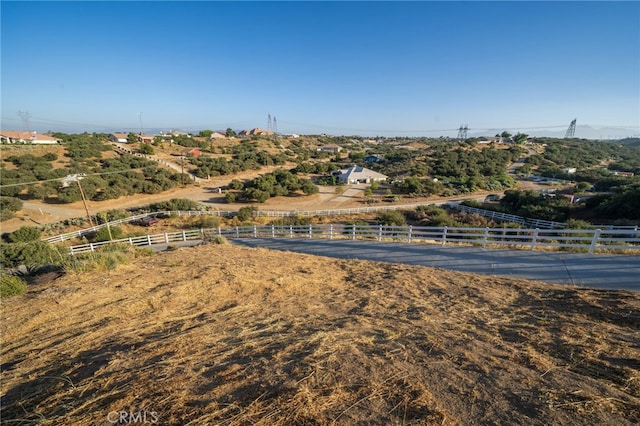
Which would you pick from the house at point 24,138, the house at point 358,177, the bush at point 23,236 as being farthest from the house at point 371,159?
the house at point 24,138

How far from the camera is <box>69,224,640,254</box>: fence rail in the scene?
9211 mm

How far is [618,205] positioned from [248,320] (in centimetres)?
3510

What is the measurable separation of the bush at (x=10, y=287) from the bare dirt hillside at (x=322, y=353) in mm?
529

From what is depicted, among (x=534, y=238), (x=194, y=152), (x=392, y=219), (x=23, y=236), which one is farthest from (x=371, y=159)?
(x=534, y=238)

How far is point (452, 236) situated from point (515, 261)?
7.99 metres

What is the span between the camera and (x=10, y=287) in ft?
25.9

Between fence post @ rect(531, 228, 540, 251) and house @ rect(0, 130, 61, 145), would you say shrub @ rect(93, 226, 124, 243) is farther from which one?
house @ rect(0, 130, 61, 145)

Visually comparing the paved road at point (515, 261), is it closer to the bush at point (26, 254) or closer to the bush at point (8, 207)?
the bush at point (26, 254)

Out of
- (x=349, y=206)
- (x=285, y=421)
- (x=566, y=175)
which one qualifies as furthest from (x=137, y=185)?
(x=566, y=175)

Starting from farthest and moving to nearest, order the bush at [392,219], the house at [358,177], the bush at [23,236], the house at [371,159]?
the house at [371,159]
the house at [358,177]
the bush at [392,219]
the bush at [23,236]

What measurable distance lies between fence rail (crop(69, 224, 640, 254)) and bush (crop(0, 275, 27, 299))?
29.3ft

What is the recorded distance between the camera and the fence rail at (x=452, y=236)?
9.21 m

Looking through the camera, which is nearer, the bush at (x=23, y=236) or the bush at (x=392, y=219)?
the bush at (x=23, y=236)

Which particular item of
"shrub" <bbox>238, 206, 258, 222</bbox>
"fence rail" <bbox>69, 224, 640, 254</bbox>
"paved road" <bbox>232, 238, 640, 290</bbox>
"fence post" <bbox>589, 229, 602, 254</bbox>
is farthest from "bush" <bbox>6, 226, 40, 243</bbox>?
"fence post" <bbox>589, 229, 602, 254</bbox>
